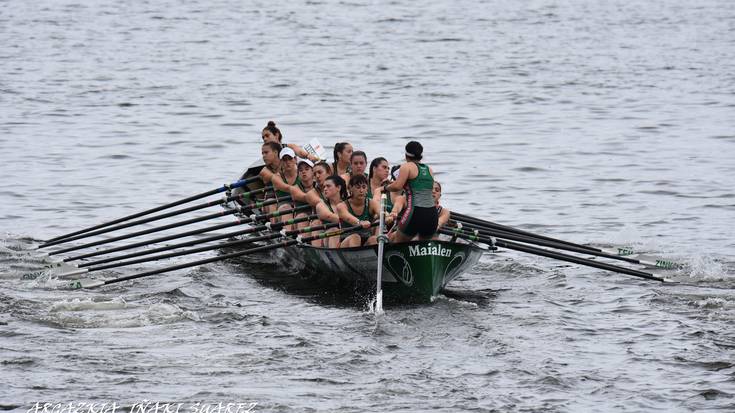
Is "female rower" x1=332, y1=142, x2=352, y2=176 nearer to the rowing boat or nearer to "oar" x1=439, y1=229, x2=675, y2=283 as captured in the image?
the rowing boat

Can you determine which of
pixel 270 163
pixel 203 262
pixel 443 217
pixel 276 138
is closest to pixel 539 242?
pixel 443 217

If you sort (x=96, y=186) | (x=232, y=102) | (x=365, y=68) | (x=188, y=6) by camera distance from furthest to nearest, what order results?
(x=188, y=6) < (x=365, y=68) < (x=232, y=102) < (x=96, y=186)

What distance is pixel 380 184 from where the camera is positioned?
56.1 ft

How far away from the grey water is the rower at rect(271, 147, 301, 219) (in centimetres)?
125

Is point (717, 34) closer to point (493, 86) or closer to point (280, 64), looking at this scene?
point (493, 86)

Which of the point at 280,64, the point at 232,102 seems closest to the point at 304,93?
the point at 232,102

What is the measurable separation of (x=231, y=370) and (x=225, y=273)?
5.67m

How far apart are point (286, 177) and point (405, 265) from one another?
159 inches

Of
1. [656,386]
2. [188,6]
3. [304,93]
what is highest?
[188,6]

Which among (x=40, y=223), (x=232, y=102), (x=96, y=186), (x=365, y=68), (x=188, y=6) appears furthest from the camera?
(x=188, y=6)

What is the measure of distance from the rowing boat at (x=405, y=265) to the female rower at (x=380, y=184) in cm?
83

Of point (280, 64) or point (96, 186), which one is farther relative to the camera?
point (280, 64)

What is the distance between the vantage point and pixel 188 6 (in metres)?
63.1

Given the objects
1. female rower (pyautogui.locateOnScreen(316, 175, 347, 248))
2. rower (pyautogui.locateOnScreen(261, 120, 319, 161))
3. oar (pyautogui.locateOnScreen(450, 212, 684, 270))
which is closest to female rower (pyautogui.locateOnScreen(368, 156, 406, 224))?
female rower (pyautogui.locateOnScreen(316, 175, 347, 248))
